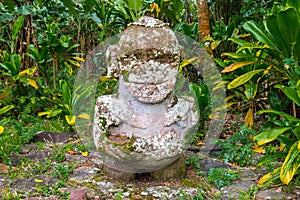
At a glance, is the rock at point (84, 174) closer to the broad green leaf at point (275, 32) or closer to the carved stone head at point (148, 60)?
the carved stone head at point (148, 60)

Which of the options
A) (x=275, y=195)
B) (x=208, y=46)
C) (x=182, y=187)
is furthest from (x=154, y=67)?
(x=208, y=46)

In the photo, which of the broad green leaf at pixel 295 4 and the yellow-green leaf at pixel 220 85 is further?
the yellow-green leaf at pixel 220 85

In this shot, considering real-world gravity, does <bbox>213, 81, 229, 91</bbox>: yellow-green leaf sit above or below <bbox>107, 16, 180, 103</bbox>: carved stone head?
below

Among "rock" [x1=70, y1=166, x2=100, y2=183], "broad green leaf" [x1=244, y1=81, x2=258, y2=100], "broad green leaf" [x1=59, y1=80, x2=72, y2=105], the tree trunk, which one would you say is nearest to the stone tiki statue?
"rock" [x1=70, y1=166, x2=100, y2=183]

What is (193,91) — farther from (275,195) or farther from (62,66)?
(62,66)

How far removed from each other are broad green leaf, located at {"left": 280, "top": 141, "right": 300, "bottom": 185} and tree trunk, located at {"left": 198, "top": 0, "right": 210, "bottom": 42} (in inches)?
132

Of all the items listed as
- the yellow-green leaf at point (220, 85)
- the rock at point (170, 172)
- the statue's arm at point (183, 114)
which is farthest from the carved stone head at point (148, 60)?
the yellow-green leaf at point (220, 85)

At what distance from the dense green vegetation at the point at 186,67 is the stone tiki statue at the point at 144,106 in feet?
2.24

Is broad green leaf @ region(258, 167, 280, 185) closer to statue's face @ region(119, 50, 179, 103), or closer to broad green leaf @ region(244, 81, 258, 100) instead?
statue's face @ region(119, 50, 179, 103)

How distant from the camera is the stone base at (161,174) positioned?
3336 millimetres

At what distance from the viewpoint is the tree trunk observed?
6.04m

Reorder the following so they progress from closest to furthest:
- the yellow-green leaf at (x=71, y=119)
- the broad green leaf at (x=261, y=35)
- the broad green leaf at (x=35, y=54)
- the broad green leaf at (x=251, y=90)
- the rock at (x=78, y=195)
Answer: the rock at (x=78, y=195), the broad green leaf at (x=261, y=35), the broad green leaf at (x=251, y=90), the yellow-green leaf at (x=71, y=119), the broad green leaf at (x=35, y=54)

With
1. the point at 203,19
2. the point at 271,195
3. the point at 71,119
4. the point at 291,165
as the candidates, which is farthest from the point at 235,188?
the point at 203,19

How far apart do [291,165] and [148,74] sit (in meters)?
1.30
